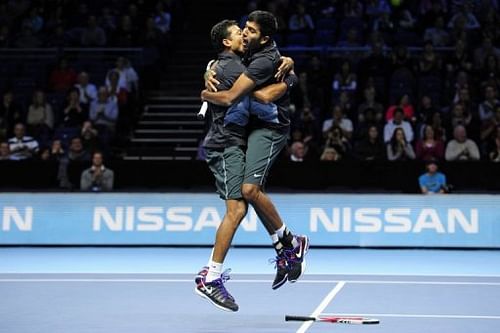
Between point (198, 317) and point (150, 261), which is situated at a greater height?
point (198, 317)

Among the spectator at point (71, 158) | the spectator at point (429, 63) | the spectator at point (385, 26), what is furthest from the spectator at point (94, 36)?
the spectator at point (429, 63)

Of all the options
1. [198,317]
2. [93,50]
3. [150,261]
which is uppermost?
[93,50]

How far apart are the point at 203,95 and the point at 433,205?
700 centimetres

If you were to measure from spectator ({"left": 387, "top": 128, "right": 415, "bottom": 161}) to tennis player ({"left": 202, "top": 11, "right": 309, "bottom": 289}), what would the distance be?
8032mm

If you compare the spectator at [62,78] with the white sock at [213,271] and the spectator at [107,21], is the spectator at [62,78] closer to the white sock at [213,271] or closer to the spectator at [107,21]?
the spectator at [107,21]

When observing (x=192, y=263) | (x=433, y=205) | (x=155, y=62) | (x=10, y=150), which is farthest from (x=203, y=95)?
(x=155, y=62)

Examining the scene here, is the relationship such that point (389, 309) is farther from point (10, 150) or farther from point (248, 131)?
point (10, 150)

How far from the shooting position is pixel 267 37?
8250 mm

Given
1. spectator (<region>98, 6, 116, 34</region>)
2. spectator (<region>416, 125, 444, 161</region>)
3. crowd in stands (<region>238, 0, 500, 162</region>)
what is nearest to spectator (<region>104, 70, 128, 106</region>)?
spectator (<region>98, 6, 116, 34</region>)

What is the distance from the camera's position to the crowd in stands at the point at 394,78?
16578 millimetres

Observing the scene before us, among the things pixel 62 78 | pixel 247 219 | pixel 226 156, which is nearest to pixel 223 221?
pixel 226 156

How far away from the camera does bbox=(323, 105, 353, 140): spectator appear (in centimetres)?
1728

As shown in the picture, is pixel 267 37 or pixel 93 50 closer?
pixel 267 37

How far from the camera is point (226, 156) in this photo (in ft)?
27.3
